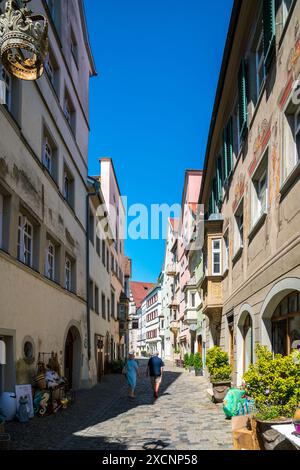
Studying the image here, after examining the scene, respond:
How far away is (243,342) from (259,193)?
456 cm

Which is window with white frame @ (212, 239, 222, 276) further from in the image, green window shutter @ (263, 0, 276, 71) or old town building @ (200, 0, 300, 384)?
green window shutter @ (263, 0, 276, 71)

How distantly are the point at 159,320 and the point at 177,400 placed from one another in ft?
182

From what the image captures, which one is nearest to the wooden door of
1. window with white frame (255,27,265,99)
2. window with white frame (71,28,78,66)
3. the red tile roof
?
window with white frame (71,28,78,66)

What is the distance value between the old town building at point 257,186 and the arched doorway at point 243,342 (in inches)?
1.1

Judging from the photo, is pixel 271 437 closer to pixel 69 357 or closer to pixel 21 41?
pixel 21 41

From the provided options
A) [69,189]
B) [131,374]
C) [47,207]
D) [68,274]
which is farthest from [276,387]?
[69,189]

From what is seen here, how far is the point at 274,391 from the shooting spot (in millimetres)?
7141

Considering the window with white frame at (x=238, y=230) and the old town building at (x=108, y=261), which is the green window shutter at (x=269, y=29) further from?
the old town building at (x=108, y=261)

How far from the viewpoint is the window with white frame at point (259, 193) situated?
11.4 metres

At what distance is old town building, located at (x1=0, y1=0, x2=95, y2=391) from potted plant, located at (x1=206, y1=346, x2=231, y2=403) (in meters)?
4.57

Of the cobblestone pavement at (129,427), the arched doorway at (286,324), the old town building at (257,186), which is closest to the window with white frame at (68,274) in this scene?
the cobblestone pavement at (129,427)

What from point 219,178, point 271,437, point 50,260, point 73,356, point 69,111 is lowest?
point 73,356

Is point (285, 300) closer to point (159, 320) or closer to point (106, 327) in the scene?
point (106, 327)
